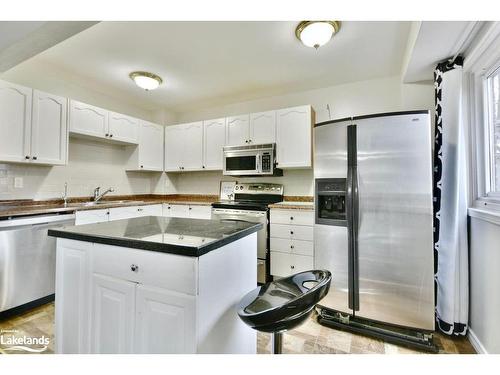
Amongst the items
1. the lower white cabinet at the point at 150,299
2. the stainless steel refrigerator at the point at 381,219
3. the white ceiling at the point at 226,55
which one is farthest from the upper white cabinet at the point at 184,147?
the lower white cabinet at the point at 150,299

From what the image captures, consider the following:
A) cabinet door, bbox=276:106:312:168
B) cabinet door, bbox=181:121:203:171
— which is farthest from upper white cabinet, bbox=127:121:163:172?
cabinet door, bbox=276:106:312:168

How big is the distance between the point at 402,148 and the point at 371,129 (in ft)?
0.86

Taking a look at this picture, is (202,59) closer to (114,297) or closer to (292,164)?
(292,164)

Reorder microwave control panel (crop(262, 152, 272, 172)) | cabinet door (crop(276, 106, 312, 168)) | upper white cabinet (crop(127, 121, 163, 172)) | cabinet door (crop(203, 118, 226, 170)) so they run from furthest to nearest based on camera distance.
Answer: upper white cabinet (crop(127, 121, 163, 172)) → cabinet door (crop(203, 118, 226, 170)) → microwave control panel (crop(262, 152, 272, 172)) → cabinet door (crop(276, 106, 312, 168))

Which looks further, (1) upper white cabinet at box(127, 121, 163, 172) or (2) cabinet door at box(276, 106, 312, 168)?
(1) upper white cabinet at box(127, 121, 163, 172)

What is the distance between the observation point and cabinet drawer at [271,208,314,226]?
2.69 meters

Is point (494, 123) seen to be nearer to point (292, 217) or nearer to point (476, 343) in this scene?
point (476, 343)

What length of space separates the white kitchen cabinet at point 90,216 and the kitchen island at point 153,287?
4.54 ft

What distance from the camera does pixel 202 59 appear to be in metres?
2.59

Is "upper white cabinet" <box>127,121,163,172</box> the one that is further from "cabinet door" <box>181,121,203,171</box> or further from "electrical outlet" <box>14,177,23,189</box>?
"electrical outlet" <box>14,177,23,189</box>

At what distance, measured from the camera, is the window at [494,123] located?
1721 millimetres

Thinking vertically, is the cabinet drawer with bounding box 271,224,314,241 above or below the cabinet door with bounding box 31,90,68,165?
below

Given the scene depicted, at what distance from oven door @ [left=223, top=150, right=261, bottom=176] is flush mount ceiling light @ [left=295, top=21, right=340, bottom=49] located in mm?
1470

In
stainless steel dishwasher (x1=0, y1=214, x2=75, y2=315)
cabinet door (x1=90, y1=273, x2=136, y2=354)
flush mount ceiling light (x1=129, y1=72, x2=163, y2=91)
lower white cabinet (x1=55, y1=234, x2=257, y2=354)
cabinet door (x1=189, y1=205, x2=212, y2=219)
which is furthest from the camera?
cabinet door (x1=189, y1=205, x2=212, y2=219)
